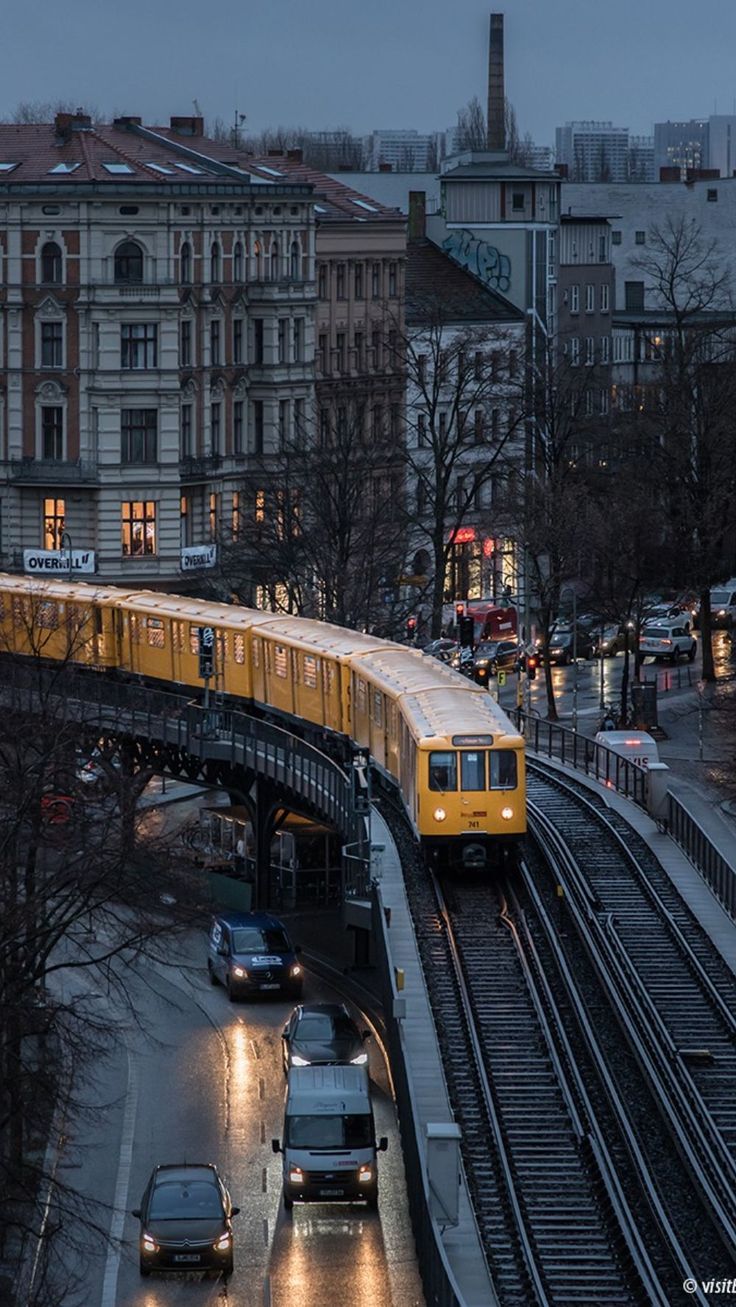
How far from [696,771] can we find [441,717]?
22560 mm

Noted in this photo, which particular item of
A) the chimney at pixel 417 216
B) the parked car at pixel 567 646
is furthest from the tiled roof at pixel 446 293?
the parked car at pixel 567 646

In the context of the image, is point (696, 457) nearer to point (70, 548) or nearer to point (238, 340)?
point (238, 340)

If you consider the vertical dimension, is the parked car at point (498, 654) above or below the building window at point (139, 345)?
below

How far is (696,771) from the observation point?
69750mm

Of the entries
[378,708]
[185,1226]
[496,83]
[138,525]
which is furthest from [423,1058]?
[496,83]

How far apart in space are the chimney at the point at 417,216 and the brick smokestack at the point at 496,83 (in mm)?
26391

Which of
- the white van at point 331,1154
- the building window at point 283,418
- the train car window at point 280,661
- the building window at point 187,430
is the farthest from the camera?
the building window at point 283,418

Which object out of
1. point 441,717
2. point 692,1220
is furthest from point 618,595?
point 692,1220

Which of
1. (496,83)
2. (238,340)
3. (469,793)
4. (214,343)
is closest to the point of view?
(469,793)

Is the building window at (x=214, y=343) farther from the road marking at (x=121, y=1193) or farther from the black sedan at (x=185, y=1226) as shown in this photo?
the black sedan at (x=185, y=1226)

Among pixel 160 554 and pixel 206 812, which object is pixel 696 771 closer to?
pixel 206 812

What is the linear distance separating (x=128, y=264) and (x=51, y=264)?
2652 millimetres

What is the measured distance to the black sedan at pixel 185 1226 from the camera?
37.8 m

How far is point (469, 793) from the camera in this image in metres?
46.7
